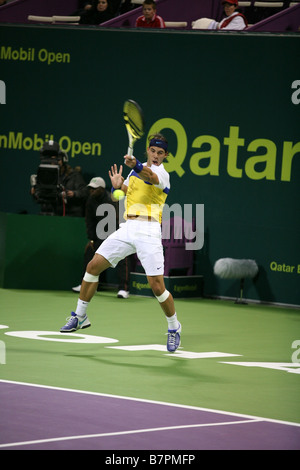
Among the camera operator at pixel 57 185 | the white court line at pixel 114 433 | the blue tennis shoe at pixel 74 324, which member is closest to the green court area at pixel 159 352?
the blue tennis shoe at pixel 74 324

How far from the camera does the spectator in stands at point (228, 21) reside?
48.8ft

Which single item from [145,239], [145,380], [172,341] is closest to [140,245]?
[145,239]

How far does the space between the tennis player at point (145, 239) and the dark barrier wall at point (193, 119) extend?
4.85 m

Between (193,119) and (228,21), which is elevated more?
(228,21)

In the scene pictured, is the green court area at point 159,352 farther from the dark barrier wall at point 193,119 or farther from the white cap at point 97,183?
the white cap at point 97,183

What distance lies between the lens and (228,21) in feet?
49.0

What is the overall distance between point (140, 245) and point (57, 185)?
214 inches

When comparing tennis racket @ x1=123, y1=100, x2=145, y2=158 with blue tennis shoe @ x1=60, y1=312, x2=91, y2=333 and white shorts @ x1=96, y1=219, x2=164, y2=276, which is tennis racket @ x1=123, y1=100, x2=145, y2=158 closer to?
white shorts @ x1=96, y1=219, x2=164, y2=276

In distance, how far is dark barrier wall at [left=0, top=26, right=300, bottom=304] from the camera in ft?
46.9

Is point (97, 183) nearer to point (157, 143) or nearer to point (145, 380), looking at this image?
point (157, 143)

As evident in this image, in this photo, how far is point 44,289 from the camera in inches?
583

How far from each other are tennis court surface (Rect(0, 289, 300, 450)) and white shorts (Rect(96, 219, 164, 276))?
0.95 meters

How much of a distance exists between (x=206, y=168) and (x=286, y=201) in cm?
147
